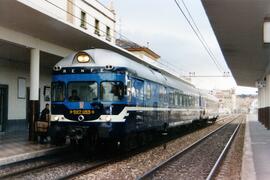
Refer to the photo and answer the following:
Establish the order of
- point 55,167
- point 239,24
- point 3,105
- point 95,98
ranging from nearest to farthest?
point 55,167
point 95,98
point 239,24
point 3,105

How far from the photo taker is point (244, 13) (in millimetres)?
16922

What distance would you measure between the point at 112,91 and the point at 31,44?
5.05 meters

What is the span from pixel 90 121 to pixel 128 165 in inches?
65.0

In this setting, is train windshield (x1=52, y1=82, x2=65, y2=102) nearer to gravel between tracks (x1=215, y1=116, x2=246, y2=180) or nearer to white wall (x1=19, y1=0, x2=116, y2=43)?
gravel between tracks (x1=215, y1=116, x2=246, y2=180)

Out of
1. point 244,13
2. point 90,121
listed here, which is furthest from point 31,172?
point 244,13

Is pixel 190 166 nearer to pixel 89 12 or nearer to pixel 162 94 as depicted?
pixel 162 94

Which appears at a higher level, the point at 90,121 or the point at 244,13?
the point at 244,13

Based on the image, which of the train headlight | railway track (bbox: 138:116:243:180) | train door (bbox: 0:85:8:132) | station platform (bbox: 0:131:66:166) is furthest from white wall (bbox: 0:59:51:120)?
railway track (bbox: 138:116:243:180)

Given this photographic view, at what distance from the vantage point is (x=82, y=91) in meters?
15.0

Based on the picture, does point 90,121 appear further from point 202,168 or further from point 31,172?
point 202,168

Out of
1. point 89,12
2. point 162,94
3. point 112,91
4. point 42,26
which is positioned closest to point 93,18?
point 89,12

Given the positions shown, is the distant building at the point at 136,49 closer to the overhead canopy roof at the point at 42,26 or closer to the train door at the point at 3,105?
the train door at the point at 3,105

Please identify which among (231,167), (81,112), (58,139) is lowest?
(231,167)

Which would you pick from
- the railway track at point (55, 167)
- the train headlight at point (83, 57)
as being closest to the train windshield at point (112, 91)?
the train headlight at point (83, 57)
